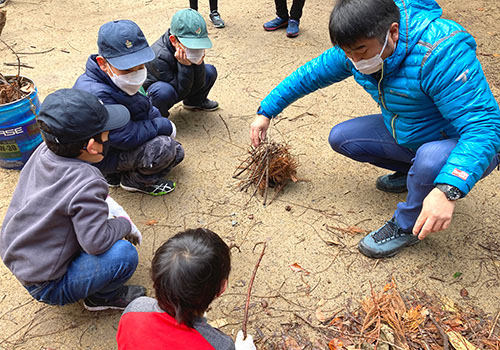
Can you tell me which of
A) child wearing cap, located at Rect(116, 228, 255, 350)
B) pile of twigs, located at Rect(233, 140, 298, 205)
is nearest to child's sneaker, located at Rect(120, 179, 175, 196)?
pile of twigs, located at Rect(233, 140, 298, 205)

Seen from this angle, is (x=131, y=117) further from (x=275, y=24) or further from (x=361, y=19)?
(x=275, y=24)

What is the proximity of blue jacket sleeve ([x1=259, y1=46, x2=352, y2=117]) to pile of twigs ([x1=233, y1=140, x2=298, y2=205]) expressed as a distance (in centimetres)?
30

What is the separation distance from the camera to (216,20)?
5.49m

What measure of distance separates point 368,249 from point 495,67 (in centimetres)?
319

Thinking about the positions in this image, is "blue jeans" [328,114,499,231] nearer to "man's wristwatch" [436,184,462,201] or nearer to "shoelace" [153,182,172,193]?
"man's wristwatch" [436,184,462,201]

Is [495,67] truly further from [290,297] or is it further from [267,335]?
[267,335]

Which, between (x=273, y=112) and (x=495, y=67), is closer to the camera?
(x=273, y=112)

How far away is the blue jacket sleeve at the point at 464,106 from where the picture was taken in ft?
6.59

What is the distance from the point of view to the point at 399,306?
7.46ft

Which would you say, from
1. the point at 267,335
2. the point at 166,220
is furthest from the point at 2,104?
the point at 267,335

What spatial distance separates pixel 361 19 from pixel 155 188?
6.09 feet

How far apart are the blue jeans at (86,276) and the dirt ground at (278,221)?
0.93 ft

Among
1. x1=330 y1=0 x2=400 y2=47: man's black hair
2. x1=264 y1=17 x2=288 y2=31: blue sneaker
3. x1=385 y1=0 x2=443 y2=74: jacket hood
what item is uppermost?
x1=330 y1=0 x2=400 y2=47: man's black hair

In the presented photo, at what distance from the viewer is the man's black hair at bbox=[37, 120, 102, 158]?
1.98 meters
